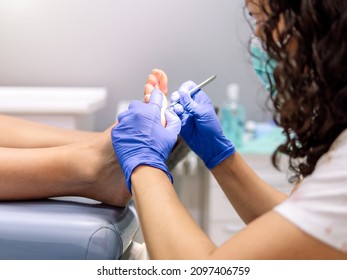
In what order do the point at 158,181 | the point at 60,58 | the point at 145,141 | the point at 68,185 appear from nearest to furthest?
the point at 158,181
the point at 145,141
the point at 68,185
the point at 60,58

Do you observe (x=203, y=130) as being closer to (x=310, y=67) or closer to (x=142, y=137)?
(x=142, y=137)

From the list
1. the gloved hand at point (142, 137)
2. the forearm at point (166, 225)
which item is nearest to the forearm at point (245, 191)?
the gloved hand at point (142, 137)

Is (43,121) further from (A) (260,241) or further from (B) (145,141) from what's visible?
(A) (260,241)

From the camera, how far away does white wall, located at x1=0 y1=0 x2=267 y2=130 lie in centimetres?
263

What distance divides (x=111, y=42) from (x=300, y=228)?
1988 mm

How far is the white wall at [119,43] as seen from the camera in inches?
104

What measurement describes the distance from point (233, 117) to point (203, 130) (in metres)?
1.27

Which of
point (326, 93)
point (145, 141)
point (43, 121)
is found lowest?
point (43, 121)

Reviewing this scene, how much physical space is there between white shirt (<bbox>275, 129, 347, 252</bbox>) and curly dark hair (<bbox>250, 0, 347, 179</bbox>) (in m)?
0.10

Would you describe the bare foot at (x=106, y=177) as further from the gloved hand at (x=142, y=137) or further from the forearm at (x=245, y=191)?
the forearm at (x=245, y=191)

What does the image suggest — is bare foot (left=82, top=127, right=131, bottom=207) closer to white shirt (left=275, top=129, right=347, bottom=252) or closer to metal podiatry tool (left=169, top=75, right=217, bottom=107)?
metal podiatry tool (left=169, top=75, right=217, bottom=107)

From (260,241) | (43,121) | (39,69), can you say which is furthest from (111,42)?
(260,241)

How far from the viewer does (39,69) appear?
2670 mm
